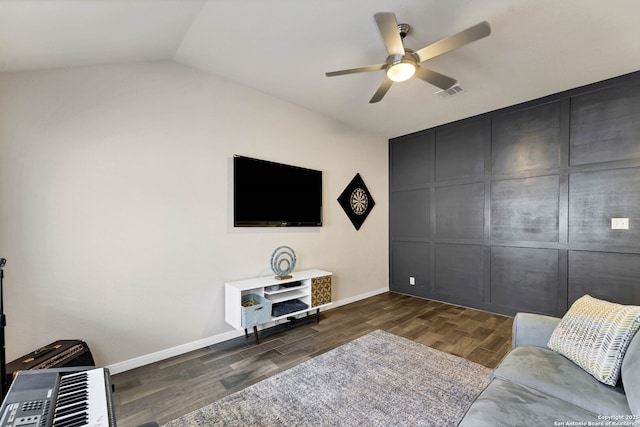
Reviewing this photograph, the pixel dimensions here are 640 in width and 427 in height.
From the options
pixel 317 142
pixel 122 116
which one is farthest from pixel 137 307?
pixel 317 142

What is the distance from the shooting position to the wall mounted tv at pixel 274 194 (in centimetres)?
295

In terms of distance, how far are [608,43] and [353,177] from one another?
9.40 feet

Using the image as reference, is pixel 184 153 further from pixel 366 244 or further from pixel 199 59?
pixel 366 244

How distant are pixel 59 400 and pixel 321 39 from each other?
8.43 feet

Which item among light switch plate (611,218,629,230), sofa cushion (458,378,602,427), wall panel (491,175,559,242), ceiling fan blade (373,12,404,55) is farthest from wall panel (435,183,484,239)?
sofa cushion (458,378,602,427)

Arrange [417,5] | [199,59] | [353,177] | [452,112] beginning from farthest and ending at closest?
[353,177] → [452,112] → [199,59] → [417,5]

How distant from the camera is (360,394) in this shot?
1973 mm

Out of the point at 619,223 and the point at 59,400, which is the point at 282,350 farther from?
the point at 619,223

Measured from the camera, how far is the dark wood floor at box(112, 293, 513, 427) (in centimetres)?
193

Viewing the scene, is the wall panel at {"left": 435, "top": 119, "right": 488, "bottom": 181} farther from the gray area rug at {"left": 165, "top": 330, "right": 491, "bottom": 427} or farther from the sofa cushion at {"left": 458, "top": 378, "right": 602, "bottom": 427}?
the sofa cushion at {"left": 458, "top": 378, "right": 602, "bottom": 427}

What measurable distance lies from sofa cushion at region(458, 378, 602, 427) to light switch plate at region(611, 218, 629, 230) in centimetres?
265

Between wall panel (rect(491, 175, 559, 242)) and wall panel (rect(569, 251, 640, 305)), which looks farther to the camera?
wall panel (rect(491, 175, 559, 242))

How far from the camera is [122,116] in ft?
7.50

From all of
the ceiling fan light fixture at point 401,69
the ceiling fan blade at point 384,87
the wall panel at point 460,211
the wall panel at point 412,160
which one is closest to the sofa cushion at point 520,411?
the ceiling fan light fixture at point 401,69
